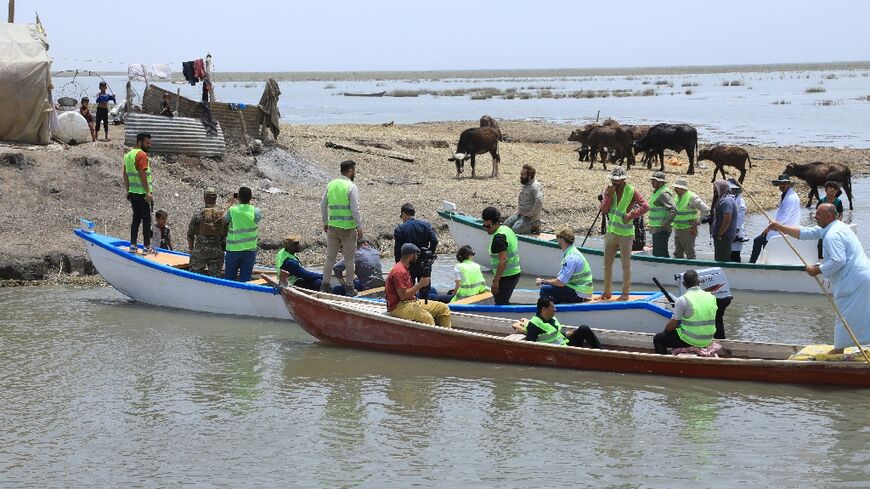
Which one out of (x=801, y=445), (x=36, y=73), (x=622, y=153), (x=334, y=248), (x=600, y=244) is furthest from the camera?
(x=622, y=153)

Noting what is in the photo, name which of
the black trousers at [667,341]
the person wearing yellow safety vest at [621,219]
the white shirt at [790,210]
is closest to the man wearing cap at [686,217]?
the white shirt at [790,210]

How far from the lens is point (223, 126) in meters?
22.3

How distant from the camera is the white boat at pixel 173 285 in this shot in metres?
14.2

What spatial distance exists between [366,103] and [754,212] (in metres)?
49.9

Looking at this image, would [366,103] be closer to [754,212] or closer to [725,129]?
[725,129]

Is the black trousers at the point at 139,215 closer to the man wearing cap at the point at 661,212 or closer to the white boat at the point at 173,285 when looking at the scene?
the white boat at the point at 173,285

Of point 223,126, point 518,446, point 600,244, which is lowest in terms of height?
point 518,446

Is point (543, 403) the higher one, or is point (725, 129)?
point (725, 129)

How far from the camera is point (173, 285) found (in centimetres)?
1459

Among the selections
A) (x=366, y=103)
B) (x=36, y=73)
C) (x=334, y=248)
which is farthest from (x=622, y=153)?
(x=366, y=103)

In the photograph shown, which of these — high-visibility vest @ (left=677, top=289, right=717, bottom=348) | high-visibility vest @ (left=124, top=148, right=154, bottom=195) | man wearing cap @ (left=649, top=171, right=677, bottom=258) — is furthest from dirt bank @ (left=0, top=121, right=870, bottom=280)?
high-visibility vest @ (left=677, top=289, right=717, bottom=348)

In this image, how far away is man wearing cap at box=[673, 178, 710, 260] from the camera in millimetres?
15625

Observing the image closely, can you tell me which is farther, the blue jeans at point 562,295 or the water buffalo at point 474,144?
the water buffalo at point 474,144

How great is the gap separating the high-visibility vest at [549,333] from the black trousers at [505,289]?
1283 mm
